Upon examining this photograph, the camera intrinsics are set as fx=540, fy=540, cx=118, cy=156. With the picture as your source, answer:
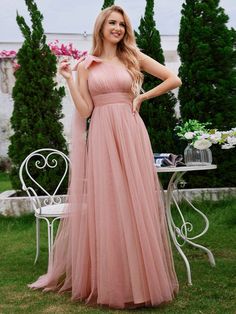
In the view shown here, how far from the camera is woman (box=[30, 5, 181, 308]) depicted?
9.87 feet

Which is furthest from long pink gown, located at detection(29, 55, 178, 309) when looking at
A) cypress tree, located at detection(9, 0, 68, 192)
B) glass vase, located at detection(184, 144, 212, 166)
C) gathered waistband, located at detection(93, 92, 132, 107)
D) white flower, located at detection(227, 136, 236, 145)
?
cypress tree, located at detection(9, 0, 68, 192)

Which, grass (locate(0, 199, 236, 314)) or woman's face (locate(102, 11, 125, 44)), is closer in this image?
grass (locate(0, 199, 236, 314))

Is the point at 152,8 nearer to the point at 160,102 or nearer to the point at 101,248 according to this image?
the point at 160,102

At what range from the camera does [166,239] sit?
323cm

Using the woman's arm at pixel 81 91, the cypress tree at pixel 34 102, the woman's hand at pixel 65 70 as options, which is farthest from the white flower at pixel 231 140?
the cypress tree at pixel 34 102

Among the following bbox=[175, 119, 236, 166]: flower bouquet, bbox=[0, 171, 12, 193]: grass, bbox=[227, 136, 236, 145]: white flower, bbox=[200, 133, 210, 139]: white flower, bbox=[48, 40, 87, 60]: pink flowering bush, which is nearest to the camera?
bbox=[227, 136, 236, 145]: white flower

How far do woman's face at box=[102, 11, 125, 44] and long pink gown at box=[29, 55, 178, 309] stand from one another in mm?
160

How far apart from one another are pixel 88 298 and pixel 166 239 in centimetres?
58

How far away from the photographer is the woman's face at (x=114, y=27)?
3.22 m

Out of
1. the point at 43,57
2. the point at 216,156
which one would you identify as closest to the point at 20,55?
the point at 43,57

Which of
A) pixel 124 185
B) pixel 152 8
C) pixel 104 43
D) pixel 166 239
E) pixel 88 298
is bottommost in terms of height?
pixel 88 298

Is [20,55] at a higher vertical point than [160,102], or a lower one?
higher

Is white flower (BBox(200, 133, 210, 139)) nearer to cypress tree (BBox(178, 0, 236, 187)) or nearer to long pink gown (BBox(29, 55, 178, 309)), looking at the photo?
long pink gown (BBox(29, 55, 178, 309))

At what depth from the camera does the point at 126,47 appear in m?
3.32
